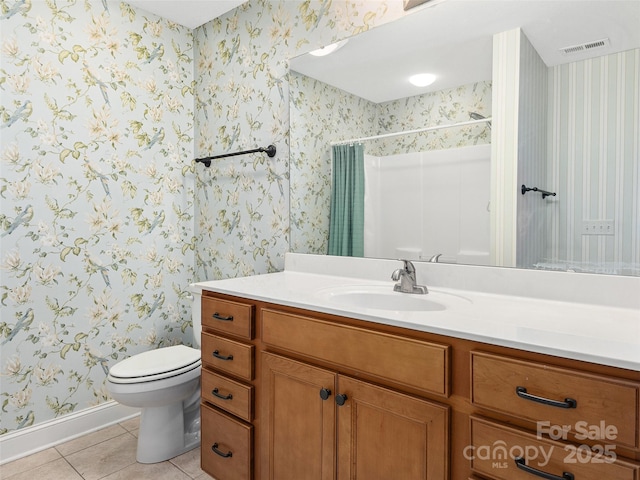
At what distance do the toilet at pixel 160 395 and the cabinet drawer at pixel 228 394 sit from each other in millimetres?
244

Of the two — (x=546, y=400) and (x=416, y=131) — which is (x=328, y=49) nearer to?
(x=416, y=131)

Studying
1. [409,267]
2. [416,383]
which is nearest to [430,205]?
[409,267]

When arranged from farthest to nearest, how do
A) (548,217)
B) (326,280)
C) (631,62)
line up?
1. (326,280)
2. (548,217)
3. (631,62)

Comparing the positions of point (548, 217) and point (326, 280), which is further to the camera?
point (326, 280)

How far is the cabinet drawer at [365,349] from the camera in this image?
101 cm

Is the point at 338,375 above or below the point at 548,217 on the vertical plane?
below

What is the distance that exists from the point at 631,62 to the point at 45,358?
8.81ft

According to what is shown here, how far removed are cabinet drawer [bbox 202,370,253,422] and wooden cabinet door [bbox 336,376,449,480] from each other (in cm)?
43

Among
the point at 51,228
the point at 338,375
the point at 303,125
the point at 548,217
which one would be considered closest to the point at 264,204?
the point at 303,125

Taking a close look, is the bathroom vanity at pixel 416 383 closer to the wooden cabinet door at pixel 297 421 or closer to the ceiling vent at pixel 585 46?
the wooden cabinet door at pixel 297 421

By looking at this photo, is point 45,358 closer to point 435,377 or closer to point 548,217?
point 435,377

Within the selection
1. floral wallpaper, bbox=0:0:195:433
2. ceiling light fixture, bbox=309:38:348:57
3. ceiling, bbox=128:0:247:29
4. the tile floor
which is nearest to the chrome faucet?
ceiling light fixture, bbox=309:38:348:57

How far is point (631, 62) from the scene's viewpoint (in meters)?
1.17

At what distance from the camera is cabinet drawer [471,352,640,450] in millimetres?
759
